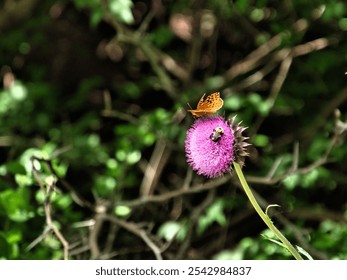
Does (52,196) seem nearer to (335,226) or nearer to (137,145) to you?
(137,145)

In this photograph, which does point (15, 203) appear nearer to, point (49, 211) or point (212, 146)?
point (49, 211)

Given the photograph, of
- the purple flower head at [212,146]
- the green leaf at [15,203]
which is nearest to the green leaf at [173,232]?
the green leaf at [15,203]

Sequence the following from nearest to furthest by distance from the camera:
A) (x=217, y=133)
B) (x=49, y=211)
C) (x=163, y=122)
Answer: (x=217, y=133), (x=49, y=211), (x=163, y=122)

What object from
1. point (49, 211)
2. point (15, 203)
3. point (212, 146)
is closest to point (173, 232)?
point (49, 211)

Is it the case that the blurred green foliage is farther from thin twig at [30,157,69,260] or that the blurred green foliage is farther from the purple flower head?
the purple flower head

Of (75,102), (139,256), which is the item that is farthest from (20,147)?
(139,256)

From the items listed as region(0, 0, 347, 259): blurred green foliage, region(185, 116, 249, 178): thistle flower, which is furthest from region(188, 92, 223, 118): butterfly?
region(0, 0, 347, 259): blurred green foliage

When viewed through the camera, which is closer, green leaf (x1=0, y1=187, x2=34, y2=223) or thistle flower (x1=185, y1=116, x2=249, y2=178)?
thistle flower (x1=185, y1=116, x2=249, y2=178)
